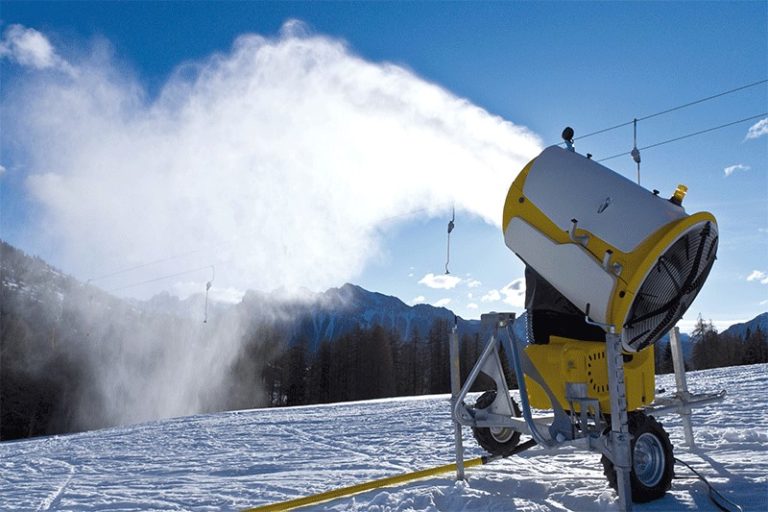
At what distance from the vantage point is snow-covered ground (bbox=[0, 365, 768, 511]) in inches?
198

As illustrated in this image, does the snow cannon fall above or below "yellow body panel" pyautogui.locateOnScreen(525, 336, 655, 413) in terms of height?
above

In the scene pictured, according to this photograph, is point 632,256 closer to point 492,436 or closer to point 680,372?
point 680,372

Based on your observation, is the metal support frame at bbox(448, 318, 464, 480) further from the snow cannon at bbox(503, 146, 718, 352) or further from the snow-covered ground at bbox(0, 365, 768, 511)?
the snow cannon at bbox(503, 146, 718, 352)

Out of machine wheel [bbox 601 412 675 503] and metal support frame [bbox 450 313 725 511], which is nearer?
metal support frame [bbox 450 313 725 511]

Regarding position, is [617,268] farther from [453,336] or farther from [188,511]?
[188,511]

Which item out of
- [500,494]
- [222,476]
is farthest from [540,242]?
[222,476]

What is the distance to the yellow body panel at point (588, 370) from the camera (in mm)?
4902

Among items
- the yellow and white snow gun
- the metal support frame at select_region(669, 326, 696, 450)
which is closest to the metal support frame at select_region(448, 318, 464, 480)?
the yellow and white snow gun

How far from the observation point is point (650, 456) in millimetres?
4797

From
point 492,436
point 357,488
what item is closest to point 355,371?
point 492,436

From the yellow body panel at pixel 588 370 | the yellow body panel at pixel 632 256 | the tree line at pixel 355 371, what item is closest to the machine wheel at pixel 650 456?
the yellow body panel at pixel 588 370

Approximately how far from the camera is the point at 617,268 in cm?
459

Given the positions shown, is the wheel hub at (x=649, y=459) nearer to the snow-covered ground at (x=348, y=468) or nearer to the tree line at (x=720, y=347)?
the snow-covered ground at (x=348, y=468)

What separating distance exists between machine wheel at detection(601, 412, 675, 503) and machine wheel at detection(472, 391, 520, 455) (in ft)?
6.04
